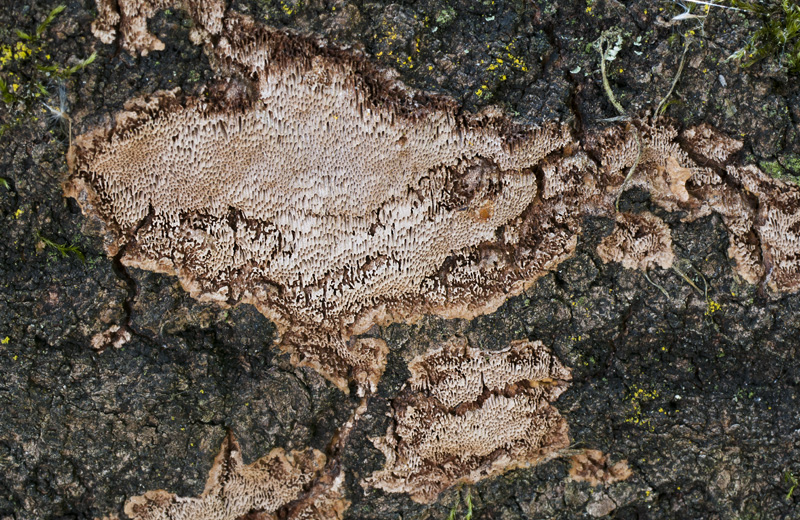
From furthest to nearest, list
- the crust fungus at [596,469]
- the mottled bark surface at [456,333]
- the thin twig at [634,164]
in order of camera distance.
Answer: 1. the crust fungus at [596,469]
2. the thin twig at [634,164]
3. the mottled bark surface at [456,333]

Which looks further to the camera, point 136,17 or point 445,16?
point 445,16

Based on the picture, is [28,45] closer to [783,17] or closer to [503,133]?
[503,133]

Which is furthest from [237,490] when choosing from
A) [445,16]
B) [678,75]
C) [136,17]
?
[678,75]

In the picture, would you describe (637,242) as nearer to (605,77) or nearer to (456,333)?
(605,77)

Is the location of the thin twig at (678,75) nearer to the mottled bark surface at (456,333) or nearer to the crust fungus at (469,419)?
the mottled bark surface at (456,333)

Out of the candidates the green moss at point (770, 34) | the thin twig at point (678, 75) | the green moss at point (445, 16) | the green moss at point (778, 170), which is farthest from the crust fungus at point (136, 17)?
the green moss at point (778, 170)
